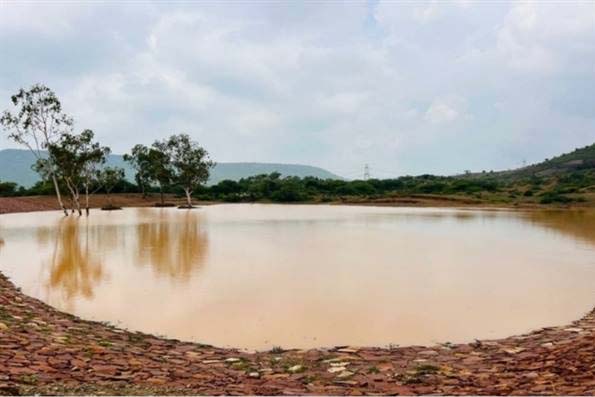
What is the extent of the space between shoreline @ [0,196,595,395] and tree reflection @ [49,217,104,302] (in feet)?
12.2

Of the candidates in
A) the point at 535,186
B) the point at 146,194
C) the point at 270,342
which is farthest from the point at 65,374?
the point at 535,186

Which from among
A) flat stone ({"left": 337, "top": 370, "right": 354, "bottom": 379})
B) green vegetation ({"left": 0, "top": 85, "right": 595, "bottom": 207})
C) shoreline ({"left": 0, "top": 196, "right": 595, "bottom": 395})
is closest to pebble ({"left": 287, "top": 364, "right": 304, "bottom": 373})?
shoreline ({"left": 0, "top": 196, "right": 595, "bottom": 395})

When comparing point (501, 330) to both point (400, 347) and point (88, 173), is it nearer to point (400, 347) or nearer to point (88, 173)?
point (400, 347)

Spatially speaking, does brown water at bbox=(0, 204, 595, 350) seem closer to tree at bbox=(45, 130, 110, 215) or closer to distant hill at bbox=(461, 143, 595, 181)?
tree at bbox=(45, 130, 110, 215)

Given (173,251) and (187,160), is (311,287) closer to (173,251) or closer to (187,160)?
(173,251)

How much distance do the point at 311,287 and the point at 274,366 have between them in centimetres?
571

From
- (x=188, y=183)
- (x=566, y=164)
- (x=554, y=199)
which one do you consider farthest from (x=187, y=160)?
(x=566, y=164)

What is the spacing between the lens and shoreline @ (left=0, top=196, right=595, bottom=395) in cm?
474

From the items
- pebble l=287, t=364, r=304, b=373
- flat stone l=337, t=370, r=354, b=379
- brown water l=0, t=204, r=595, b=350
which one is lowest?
brown water l=0, t=204, r=595, b=350

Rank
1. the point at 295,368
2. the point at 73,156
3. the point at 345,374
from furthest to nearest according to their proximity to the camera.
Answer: the point at 73,156 < the point at 295,368 < the point at 345,374

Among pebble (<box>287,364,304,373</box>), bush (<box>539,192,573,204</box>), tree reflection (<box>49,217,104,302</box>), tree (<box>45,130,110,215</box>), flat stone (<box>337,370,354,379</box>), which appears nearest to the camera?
flat stone (<box>337,370,354,379</box>)

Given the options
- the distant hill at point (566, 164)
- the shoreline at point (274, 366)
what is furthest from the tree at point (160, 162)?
the distant hill at point (566, 164)

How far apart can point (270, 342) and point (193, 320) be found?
1729mm

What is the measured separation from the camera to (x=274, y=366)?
5855 millimetres
